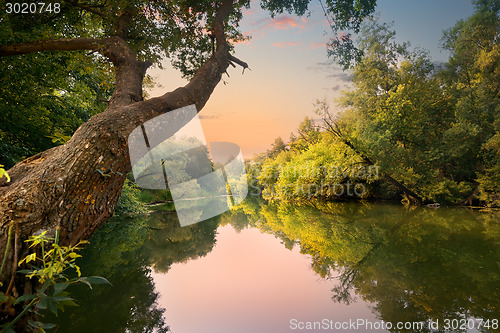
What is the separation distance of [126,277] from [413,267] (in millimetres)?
4678

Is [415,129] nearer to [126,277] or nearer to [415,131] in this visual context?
[415,131]

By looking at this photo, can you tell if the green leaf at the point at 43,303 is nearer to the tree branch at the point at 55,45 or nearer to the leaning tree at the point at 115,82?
the leaning tree at the point at 115,82

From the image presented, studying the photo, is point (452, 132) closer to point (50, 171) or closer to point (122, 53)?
point (122, 53)

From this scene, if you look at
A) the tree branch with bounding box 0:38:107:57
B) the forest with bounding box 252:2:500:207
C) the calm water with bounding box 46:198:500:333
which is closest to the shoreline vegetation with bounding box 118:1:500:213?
the forest with bounding box 252:2:500:207

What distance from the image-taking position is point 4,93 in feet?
16.8

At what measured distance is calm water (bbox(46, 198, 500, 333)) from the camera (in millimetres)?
2648

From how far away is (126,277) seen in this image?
3.88 m

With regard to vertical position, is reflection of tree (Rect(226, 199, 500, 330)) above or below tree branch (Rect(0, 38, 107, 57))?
below

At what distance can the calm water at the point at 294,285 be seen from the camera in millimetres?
2648

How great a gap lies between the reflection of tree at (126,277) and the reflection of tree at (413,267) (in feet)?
7.89

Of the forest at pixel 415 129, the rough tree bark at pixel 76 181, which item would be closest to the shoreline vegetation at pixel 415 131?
the forest at pixel 415 129

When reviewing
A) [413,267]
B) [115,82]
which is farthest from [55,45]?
[413,267]

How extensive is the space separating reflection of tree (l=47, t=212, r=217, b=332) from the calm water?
2cm

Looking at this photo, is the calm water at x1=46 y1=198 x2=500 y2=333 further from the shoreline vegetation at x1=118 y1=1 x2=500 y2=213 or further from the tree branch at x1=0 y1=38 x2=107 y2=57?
the shoreline vegetation at x1=118 y1=1 x2=500 y2=213
